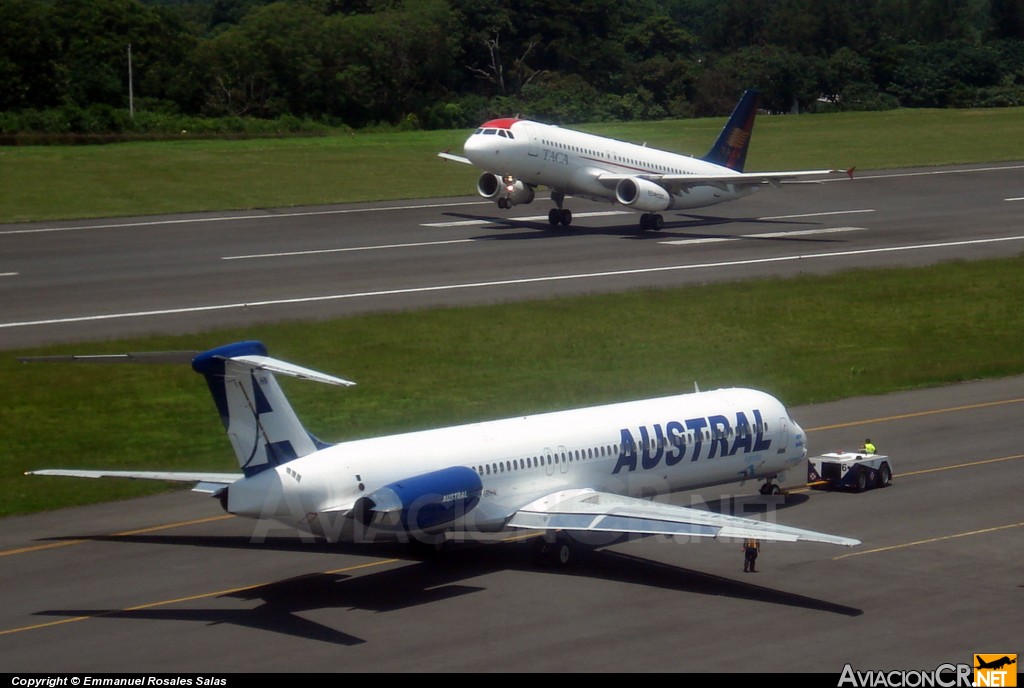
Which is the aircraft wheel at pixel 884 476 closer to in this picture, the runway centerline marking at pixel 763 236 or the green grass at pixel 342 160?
the runway centerline marking at pixel 763 236

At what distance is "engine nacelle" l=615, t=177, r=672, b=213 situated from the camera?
7562cm

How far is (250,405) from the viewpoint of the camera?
2738 cm

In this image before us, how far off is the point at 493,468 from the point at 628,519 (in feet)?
9.56

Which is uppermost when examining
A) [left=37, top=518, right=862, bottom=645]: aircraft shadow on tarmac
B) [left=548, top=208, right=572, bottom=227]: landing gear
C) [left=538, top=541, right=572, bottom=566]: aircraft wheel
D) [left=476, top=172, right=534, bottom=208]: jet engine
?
[left=476, top=172, right=534, bottom=208]: jet engine

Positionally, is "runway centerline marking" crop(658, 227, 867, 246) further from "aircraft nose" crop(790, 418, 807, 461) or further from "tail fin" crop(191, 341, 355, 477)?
"tail fin" crop(191, 341, 355, 477)

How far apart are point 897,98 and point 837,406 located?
385ft

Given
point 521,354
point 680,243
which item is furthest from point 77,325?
point 680,243

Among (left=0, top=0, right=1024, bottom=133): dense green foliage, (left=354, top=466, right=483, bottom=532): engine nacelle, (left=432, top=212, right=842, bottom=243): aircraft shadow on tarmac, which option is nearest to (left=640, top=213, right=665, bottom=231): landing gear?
(left=432, top=212, right=842, bottom=243): aircraft shadow on tarmac

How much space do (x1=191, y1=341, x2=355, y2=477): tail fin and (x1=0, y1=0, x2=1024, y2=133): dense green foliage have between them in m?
90.6

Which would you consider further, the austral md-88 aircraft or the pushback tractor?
the pushback tractor

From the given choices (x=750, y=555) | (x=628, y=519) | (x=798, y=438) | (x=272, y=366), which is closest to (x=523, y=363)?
(x=798, y=438)

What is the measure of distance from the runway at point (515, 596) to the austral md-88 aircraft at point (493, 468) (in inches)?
49.5

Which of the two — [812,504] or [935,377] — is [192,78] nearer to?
[935,377]

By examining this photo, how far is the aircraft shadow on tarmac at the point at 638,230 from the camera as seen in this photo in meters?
76.5
